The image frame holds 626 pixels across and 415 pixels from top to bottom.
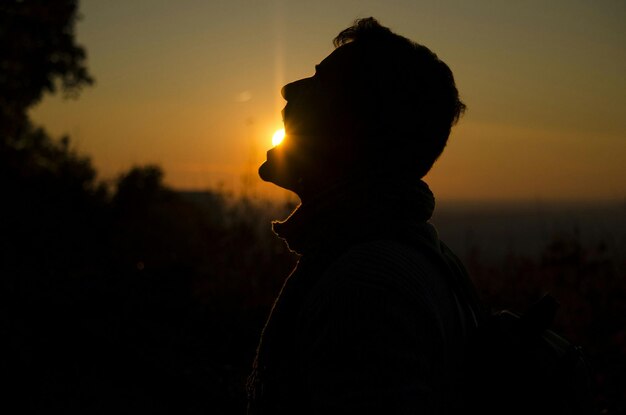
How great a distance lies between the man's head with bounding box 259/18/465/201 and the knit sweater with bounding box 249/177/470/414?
0.07 metres

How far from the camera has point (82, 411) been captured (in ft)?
16.2

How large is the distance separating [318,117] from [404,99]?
0.75ft

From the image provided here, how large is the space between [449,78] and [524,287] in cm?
568

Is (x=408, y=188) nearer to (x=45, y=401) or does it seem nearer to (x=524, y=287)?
(x=45, y=401)

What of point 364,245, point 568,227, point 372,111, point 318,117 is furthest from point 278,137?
point 568,227

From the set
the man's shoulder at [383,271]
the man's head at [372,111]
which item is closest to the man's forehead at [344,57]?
the man's head at [372,111]

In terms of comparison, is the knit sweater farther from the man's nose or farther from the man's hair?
the man's nose

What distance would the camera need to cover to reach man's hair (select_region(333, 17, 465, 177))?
1.57 m

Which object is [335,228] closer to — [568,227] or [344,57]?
[344,57]

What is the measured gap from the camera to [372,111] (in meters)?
1.57

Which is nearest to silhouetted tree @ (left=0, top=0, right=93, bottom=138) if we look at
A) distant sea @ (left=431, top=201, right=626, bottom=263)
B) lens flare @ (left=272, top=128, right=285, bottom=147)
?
distant sea @ (left=431, top=201, right=626, bottom=263)

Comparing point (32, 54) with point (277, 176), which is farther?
point (32, 54)

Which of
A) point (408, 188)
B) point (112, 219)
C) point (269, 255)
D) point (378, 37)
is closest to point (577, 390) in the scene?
point (408, 188)

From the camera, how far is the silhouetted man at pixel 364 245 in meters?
1.20
